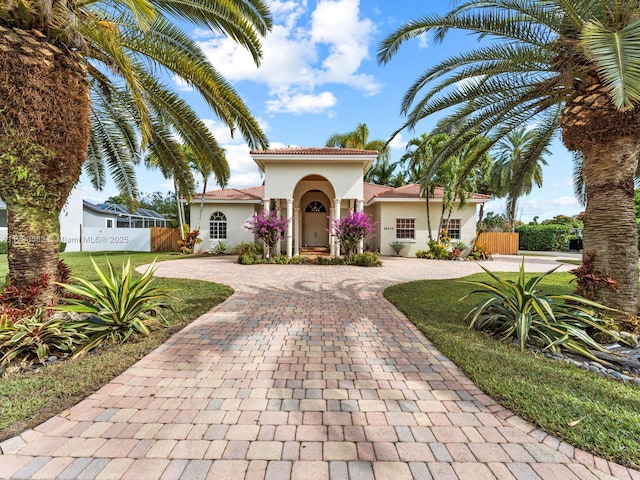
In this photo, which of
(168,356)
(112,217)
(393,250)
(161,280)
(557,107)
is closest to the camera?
(168,356)

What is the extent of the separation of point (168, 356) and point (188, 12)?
244 inches

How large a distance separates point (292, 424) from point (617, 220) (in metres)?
5.90

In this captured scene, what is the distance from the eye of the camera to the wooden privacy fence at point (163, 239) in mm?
23219

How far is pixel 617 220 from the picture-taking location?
192 inches

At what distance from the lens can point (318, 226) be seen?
73.1 ft

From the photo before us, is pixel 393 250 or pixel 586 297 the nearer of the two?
pixel 586 297

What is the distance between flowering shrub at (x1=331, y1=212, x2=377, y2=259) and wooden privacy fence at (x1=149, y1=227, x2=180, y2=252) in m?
14.4

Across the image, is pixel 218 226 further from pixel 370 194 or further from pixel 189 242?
pixel 370 194

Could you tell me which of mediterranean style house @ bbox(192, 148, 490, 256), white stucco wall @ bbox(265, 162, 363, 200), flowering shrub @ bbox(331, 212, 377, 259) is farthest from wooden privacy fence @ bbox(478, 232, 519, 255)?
white stucco wall @ bbox(265, 162, 363, 200)

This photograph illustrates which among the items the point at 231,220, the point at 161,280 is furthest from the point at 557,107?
the point at 231,220

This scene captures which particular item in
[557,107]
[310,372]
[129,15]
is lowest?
[310,372]

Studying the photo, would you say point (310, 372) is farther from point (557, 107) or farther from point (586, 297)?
point (557, 107)

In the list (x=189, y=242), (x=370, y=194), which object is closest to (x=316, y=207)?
(x=370, y=194)

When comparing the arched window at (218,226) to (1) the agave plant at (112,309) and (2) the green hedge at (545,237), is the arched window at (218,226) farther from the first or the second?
(2) the green hedge at (545,237)
